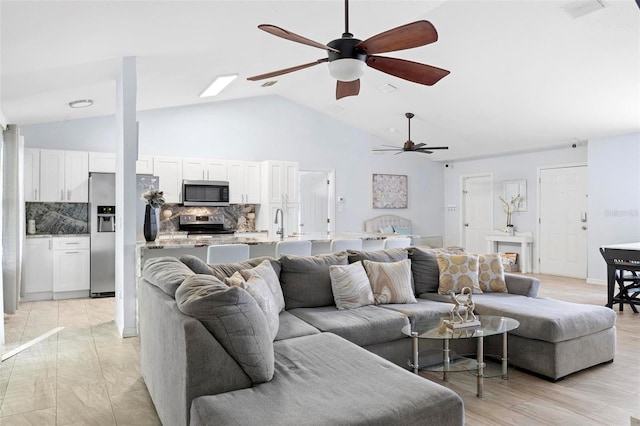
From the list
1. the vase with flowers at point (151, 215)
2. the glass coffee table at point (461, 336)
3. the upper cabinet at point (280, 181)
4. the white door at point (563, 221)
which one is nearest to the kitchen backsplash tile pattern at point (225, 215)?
the upper cabinet at point (280, 181)

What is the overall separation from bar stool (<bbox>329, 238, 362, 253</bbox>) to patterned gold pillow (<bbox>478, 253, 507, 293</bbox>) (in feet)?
4.60

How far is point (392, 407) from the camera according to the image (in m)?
1.71

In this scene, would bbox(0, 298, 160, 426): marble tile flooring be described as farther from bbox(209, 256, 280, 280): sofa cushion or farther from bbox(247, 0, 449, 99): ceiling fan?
bbox(247, 0, 449, 99): ceiling fan

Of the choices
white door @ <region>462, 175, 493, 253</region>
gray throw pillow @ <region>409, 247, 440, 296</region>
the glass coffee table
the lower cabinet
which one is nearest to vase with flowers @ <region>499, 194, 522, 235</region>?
white door @ <region>462, 175, 493, 253</region>

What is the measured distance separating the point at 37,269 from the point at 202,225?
2.34 meters

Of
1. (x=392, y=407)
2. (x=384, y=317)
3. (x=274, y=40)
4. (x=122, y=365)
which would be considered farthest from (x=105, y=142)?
(x=392, y=407)

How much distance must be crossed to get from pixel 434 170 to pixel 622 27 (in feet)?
19.3

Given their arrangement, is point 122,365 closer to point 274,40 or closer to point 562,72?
point 274,40

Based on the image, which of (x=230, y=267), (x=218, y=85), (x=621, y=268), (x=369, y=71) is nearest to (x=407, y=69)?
(x=230, y=267)

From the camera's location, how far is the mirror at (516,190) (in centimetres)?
854

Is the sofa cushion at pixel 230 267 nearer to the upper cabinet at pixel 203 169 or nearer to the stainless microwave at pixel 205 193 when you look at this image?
the stainless microwave at pixel 205 193

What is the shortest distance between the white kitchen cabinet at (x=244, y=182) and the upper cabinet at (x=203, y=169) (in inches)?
5.2

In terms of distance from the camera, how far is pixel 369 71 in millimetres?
6293

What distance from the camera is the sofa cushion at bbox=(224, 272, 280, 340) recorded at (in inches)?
101
